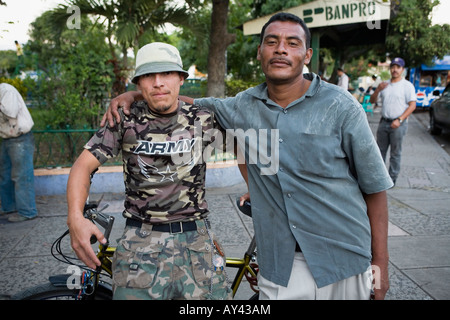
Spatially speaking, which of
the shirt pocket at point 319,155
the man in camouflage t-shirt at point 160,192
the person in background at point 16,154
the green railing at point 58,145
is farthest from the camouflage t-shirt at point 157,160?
the green railing at point 58,145

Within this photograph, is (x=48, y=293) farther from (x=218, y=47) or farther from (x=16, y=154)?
(x=218, y=47)

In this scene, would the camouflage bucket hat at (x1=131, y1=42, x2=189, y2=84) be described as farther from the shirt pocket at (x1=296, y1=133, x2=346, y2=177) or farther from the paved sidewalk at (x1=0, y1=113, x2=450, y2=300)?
the paved sidewalk at (x1=0, y1=113, x2=450, y2=300)

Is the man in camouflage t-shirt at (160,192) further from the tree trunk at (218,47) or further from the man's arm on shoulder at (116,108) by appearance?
the tree trunk at (218,47)

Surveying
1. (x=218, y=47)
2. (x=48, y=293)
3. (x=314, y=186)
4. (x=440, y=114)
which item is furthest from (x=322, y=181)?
(x=440, y=114)

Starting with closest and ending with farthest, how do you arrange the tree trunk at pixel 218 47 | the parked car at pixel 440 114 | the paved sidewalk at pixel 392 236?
the paved sidewalk at pixel 392 236 → the tree trunk at pixel 218 47 → the parked car at pixel 440 114

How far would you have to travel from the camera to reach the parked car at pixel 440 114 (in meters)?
11.0

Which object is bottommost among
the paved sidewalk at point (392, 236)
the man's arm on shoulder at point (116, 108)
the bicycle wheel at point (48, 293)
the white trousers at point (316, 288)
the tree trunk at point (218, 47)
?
the paved sidewalk at point (392, 236)

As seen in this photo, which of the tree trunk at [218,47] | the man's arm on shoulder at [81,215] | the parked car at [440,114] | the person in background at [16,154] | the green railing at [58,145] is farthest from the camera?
the parked car at [440,114]

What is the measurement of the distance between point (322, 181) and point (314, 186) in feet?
0.15

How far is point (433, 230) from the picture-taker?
485 cm

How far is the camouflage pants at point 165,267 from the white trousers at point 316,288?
0.34m

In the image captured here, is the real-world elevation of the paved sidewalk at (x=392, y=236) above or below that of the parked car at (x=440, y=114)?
below

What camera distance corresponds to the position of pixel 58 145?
6293mm

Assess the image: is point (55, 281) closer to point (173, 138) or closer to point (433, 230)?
point (173, 138)
